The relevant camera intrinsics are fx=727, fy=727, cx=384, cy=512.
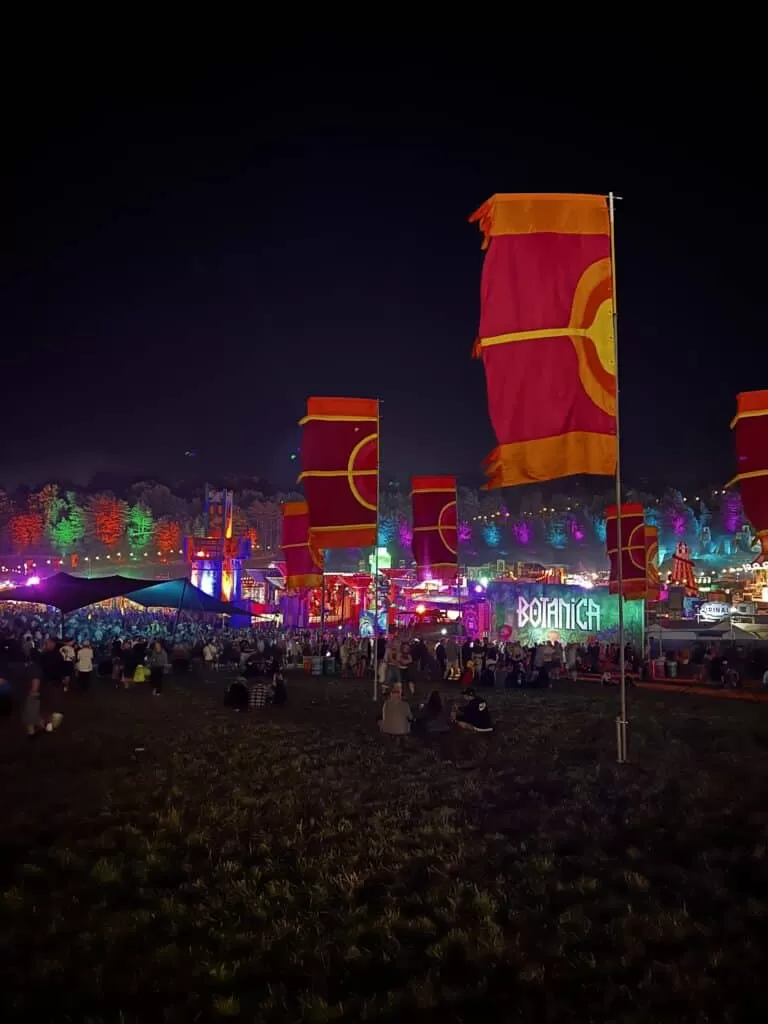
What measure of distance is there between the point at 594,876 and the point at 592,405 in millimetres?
5205

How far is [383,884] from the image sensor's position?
5551 mm

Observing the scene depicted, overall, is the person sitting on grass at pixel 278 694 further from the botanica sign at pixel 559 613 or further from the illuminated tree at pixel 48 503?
the illuminated tree at pixel 48 503

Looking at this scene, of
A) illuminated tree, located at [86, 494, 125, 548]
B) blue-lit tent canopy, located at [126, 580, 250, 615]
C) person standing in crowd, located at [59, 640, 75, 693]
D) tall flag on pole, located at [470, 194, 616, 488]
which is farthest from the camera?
illuminated tree, located at [86, 494, 125, 548]

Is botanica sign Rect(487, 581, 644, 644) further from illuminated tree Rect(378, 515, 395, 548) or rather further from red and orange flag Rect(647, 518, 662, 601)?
illuminated tree Rect(378, 515, 395, 548)

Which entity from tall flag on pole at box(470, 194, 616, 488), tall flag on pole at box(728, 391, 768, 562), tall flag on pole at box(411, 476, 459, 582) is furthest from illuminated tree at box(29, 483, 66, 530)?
tall flag on pole at box(470, 194, 616, 488)

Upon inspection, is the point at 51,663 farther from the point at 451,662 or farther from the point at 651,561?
the point at 651,561

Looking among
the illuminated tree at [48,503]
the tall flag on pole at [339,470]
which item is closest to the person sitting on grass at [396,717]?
the tall flag on pole at [339,470]

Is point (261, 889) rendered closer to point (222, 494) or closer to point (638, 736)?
point (638, 736)

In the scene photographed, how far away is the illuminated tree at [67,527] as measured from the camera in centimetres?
10850

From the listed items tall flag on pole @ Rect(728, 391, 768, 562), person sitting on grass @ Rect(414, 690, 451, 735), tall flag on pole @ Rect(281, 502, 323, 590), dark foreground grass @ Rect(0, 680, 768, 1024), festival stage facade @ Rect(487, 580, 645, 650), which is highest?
tall flag on pole @ Rect(728, 391, 768, 562)

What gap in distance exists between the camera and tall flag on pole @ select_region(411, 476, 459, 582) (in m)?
21.9

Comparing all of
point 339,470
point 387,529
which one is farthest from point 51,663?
point 387,529

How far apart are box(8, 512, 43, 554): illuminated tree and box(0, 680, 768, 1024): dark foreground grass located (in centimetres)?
10838

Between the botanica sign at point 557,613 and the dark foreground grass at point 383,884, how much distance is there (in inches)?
701
